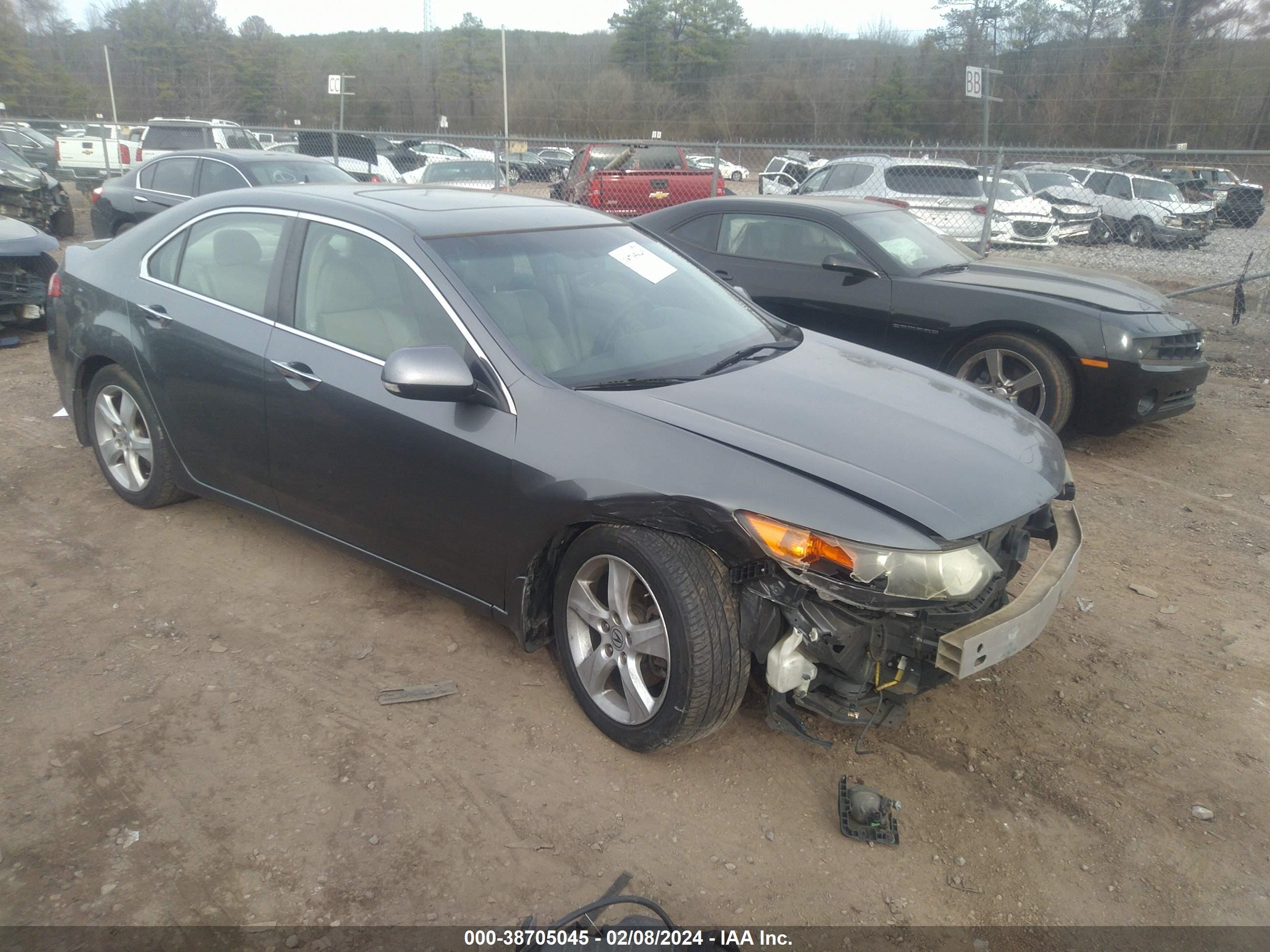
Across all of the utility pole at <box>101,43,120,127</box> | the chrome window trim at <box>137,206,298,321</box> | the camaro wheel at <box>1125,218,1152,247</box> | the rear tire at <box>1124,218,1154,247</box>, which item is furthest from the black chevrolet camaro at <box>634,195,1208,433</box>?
the utility pole at <box>101,43,120,127</box>

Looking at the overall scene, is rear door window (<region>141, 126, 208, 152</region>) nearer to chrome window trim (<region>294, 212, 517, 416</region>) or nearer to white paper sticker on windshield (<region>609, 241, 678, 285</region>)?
chrome window trim (<region>294, 212, 517, 416</region>)

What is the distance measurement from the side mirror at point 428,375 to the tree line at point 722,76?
40786mm

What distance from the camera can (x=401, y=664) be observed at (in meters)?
3.44

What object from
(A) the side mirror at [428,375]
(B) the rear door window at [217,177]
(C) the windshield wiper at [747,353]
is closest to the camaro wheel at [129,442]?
(A) the side mirror at [428,375]

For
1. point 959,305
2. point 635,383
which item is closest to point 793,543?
point 635,383

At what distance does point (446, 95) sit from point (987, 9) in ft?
96.4

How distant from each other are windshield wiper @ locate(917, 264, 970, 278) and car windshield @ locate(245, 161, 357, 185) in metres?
6.41

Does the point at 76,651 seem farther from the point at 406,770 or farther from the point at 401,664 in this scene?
the point at 406,770

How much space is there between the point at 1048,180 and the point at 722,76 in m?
31.7

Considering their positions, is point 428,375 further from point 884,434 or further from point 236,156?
point 236,156

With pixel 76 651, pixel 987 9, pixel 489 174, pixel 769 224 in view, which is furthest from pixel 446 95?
pixel 76 651

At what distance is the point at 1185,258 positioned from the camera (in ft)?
40.0

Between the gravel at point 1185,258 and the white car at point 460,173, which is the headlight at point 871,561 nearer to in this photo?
the gravel at point 1185,258

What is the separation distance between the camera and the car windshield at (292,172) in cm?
987
